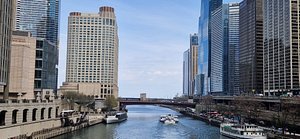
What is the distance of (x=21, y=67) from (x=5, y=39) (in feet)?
96.5

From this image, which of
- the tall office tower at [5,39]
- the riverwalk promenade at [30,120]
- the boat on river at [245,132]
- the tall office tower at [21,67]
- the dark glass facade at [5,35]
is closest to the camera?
the riverwalk promenade at [30,120]

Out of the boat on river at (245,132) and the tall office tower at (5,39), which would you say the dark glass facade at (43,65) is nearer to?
the tall office tower at (5,39)

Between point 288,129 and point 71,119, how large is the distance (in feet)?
206

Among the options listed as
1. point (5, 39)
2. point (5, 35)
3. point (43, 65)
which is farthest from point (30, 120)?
point (43, 65)

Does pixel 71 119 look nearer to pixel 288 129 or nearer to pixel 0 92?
pixel 0 92

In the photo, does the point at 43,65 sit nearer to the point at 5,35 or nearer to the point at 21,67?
the point at 21,67

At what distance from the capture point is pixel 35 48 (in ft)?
392

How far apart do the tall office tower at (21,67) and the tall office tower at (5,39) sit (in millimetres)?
21623

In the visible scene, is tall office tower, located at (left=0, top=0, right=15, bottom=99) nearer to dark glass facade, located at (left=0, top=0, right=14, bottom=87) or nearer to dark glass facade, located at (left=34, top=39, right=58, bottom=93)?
dark glass facade, located at (left=0, top=0, right=14, bottom=87)

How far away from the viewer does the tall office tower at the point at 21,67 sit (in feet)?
361

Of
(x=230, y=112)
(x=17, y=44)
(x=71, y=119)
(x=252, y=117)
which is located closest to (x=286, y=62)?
(x=230, y=112)

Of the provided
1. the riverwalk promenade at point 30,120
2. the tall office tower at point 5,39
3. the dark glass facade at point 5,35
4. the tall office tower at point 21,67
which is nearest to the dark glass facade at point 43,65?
the tall office tower at point 21,67

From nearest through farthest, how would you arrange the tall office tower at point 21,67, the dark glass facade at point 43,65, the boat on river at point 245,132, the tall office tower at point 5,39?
1. the tall office tower at point 5,39
2. the boat on river at point 245,132
3. the tall office tower at point 21,67
4. the dark glass facade at point 43,65

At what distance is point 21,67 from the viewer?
111625 millimetres
